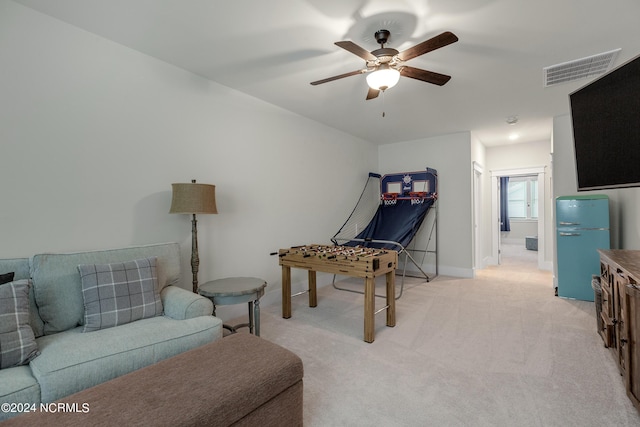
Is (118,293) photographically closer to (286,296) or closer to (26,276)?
(26,276)

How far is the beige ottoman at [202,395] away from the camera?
105 cm

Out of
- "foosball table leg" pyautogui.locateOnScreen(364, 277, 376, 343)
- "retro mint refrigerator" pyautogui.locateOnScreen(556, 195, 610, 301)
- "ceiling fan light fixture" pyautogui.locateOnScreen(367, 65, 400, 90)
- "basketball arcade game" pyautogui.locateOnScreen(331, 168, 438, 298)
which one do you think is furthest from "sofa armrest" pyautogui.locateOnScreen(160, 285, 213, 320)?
"retro mint refrigerator" pyautogui.locateOnScreen(556, 195, 610, 301)

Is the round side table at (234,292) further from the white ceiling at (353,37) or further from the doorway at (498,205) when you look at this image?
the doorway at (498,205)

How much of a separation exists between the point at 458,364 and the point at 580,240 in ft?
8.77

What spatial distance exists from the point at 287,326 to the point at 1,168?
8.23ft

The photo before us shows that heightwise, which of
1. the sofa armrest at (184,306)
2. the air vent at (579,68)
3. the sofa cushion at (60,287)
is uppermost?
the air vent at (579,68)

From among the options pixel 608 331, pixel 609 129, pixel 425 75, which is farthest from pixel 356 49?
pixel 608 331

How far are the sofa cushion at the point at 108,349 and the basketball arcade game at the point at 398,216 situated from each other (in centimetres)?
276

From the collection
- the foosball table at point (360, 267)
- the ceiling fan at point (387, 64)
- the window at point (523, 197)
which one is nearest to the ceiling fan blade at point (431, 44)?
the ceiling fan at point (387, 64)

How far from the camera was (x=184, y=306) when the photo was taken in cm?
196

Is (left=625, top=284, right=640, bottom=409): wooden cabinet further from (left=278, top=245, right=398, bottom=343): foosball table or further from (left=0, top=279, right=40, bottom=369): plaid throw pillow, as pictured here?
(left=0, top=279, right=40, bottom=369): plaid throw pillow

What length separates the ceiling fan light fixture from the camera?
215cm

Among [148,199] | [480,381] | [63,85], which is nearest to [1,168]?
[63,85]

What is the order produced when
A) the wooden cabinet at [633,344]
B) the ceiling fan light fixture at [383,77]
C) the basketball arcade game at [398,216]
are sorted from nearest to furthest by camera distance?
the wooden cabinet at [633,344], the ceiling fan light fixture at [383,77], the basketball arcade game at [398,216]
